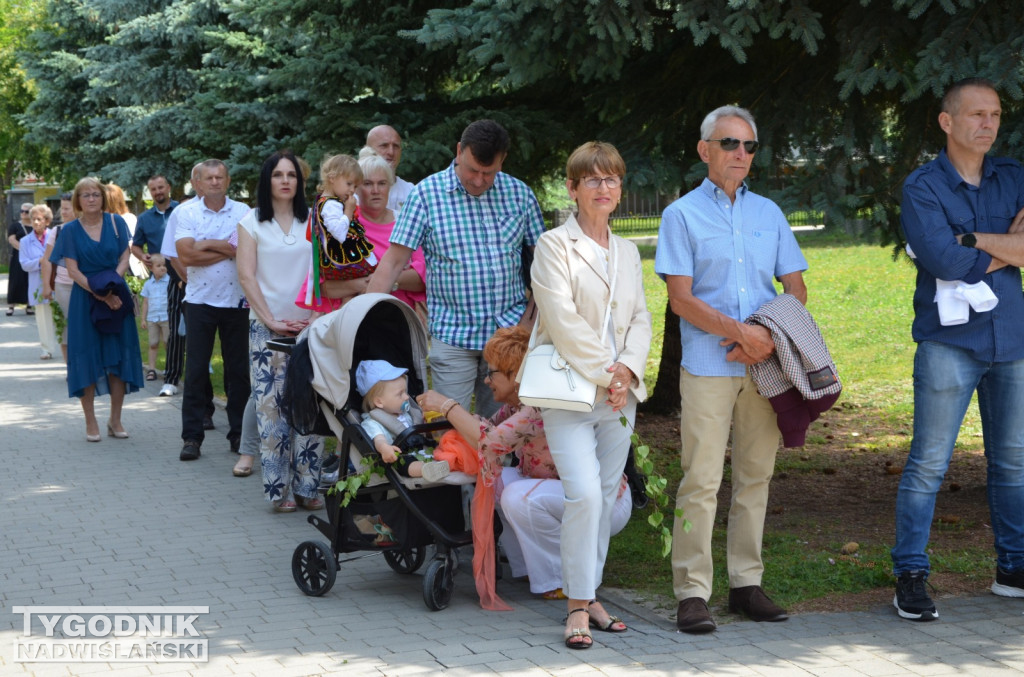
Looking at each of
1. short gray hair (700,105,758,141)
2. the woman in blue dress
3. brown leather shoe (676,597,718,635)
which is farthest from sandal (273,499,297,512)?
short gray hair (700,105,758,141)

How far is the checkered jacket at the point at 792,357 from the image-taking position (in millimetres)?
5176

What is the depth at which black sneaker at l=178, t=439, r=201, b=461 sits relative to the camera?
9445 mm

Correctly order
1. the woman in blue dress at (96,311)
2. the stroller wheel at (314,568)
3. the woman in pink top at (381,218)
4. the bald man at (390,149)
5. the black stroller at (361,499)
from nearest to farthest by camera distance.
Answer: the black stroller at (361,499) < the stroller wheel at (314,568) < the woman in pink top at (381,218) < the bald man at (390,149) < the woman in blue dress at (96,311)

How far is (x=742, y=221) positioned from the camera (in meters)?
5.35

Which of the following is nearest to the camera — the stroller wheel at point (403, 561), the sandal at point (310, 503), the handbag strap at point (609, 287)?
the handbag strap at point (609, 287)

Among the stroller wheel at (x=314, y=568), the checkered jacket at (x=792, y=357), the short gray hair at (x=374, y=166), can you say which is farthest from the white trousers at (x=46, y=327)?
the checkered jacket at (x=792, y=357)

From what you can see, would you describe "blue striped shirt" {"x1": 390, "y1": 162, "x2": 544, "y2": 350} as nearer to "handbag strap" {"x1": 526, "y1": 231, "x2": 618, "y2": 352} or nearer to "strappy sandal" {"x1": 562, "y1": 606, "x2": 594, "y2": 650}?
"handbag strap" {"x1": 526, "y1": 231, "x2": 618, "y2": 352}

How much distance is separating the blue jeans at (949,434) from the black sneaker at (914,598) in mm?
45

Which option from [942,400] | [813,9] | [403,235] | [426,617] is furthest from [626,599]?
[813,9]

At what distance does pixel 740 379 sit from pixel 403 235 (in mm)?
2061

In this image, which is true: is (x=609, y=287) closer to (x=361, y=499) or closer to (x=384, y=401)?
(x=384, y=401)

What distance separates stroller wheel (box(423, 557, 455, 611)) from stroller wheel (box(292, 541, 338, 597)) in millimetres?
504

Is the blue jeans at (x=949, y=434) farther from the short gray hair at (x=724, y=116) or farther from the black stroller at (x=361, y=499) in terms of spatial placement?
the black stroller at (x=361, y=499)

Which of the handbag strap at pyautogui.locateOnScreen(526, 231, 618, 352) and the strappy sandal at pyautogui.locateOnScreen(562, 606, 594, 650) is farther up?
the handbag strap at pyautogui.locateOnScreen(526, 231, 618, 352)
